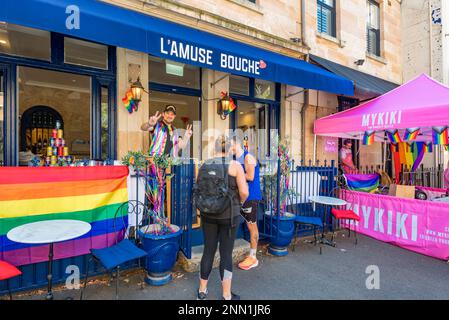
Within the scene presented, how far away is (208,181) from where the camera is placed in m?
3.01

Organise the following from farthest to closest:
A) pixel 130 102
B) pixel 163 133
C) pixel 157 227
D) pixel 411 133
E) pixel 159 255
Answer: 1. pixel 411 133
2. pixel 130 102
3. pixel 163 133
4. pixel 157 227
5. pixel 159 255

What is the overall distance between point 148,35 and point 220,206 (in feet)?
9.93

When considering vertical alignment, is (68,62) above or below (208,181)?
above

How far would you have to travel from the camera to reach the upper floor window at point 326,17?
8.95 m

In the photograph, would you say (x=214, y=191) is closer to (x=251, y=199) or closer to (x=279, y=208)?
(x=251, y=199)

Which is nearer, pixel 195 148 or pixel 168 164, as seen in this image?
pixel 168 164

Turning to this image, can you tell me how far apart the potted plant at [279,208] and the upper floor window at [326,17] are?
5997 millimetres

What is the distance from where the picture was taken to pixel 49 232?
2.94 metres

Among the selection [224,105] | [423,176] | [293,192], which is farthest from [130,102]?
[423,176]

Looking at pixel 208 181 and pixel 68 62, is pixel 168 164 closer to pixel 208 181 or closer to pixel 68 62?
pixel 208 181

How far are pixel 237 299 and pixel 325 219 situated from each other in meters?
3.36

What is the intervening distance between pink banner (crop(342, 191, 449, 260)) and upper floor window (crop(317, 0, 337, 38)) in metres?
5.76

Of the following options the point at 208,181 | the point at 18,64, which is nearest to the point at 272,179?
the point at 208,181

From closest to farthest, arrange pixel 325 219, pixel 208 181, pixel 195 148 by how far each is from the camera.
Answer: pixel 208 181 → pixel 325 219 → pixel 195 148
